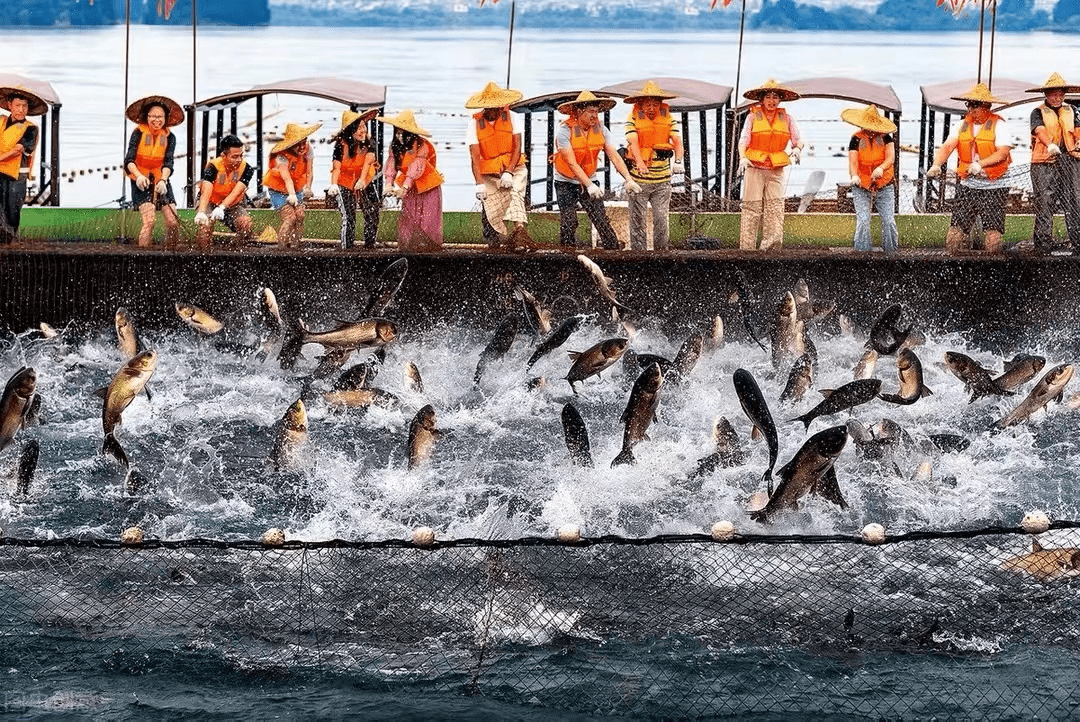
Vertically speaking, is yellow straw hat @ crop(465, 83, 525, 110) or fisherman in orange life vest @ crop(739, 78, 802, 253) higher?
yellow straw hat @ crop(465, 83, 525, 110)

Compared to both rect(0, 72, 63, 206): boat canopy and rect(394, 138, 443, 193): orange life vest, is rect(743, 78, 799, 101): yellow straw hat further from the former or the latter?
rect(0, 72, 63, 206): boat canopy

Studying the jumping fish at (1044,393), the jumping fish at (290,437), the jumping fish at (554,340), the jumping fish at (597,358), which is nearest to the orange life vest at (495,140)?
the jumping fish at (554,340)

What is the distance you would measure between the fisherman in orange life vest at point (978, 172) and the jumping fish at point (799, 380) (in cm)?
417

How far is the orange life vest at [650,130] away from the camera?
17969 mm

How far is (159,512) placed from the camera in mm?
12406

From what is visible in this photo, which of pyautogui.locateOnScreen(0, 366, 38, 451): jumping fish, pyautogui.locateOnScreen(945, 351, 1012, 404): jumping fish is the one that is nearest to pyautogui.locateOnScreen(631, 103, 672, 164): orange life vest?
pyautogui.locateOnScreen(945, 351, 1012, 404): jumping fish

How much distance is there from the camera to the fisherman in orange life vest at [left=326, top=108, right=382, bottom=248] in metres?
17.9

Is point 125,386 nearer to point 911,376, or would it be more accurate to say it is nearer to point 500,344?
point 500,344

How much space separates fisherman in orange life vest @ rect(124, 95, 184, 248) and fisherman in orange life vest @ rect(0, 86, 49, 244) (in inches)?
45.3

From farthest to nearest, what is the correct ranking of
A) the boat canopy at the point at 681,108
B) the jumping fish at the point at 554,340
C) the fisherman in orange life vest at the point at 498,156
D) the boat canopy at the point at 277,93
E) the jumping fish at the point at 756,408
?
1. the boat canopy at the point at 277,93
2. the boat canopy at the point at 681,108
3. the fisherman in orange life vest at the point at 498,156
4. the jumping fish at the point at 554,340
5. the jumping fish at the point at 756,408

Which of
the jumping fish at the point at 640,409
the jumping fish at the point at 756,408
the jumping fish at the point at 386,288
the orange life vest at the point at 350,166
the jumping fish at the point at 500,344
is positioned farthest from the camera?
the orange life vest at the point at 350,166

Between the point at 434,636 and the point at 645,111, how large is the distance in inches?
380

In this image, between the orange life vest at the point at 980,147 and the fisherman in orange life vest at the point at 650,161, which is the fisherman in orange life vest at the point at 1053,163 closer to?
the orange life vest at the point at 980,147

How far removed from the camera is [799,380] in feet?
47.3
